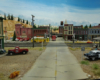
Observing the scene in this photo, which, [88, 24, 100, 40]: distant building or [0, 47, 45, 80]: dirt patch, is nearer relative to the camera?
[0, 47, 45, 80]: dirt patch

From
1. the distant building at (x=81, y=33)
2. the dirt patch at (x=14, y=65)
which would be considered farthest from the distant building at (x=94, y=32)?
the dirt patch at (x=14, y=65)

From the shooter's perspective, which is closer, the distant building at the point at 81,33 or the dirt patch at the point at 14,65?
the dirt patch at the point at 14,65

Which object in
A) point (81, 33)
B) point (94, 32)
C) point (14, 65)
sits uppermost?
point (94, 32)

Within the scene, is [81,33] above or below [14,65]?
above

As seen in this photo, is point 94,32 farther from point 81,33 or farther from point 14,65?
point 14,65

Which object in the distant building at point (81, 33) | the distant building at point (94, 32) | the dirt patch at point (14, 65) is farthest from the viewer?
the distant building at point (81, 33)

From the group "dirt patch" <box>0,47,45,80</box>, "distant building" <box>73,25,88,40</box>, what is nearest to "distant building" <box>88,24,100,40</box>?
"distant building" <box>73,25,88,40</box>

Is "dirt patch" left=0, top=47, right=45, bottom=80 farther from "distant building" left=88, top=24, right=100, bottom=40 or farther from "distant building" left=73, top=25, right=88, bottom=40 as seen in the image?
"distant building" left=88, top=24, right=100, bottom=40

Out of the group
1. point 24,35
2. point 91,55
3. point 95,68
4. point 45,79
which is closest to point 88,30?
point 24,35

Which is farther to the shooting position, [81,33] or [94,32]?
[81,33]

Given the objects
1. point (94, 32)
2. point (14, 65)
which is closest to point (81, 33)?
point (94, 32)

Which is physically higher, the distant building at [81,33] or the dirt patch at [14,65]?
the distant building at [81,33]

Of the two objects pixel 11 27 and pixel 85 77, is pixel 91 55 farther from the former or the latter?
pixel 11 27

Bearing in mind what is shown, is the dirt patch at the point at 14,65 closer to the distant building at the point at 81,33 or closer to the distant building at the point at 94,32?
the distant building at the point at 81,33
